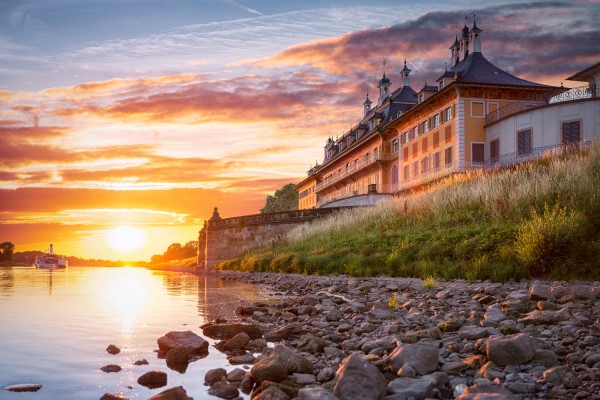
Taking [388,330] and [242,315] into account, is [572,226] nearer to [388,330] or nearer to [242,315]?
[388,330]

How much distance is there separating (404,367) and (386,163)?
46.8 m

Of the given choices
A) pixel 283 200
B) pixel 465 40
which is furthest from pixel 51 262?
pixel 465 40

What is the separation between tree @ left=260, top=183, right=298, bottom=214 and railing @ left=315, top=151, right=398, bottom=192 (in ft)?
64.0

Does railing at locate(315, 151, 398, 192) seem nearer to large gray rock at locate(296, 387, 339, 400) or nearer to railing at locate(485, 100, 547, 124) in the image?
railing at locate(485, 100, 547, 124)

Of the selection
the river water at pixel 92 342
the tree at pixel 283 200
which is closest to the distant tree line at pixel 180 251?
the tree at pixel 283 200

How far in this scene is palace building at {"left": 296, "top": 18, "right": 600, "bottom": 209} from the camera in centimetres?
3322

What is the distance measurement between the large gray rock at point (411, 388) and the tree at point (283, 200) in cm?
8644

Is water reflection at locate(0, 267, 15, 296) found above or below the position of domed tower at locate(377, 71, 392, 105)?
below

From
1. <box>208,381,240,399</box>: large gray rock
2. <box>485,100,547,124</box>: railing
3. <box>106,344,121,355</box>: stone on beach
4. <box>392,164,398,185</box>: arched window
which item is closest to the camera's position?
<box>208,381,240,399</box>: large gray rock

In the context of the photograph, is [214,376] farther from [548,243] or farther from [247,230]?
[247,230]

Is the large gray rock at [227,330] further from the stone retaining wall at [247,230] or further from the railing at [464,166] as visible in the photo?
the stone retaining wall at [247,230]

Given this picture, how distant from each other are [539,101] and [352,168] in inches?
888

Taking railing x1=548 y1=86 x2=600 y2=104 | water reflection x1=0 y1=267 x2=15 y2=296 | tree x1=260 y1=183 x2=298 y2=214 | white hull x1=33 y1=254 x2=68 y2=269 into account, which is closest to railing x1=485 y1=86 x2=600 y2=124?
railing x1=548 y1=86 x2=600 y2=104

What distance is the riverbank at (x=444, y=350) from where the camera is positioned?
4902mm
